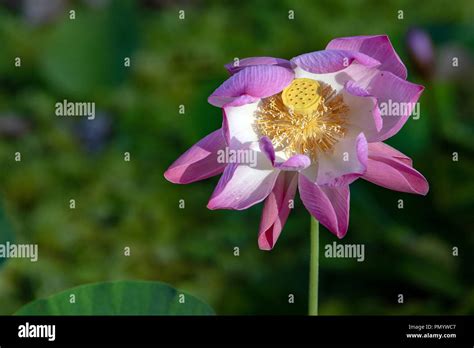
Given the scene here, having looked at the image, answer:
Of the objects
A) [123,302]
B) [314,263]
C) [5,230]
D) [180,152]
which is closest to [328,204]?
[314,263]

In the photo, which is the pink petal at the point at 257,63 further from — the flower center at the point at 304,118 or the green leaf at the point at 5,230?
the green leaf at the point at 5,230

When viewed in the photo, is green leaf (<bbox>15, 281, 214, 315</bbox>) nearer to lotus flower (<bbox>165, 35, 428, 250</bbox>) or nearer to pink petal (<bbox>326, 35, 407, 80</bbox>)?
lotus flower (<bbox>165, 35, 428, 250</bbox>)

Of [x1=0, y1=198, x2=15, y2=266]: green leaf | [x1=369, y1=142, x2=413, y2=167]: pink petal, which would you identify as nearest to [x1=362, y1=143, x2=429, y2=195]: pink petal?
[x1=369, y1=142, x2=413, y2=167]: pink petal

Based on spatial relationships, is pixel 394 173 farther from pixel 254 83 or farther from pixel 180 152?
pixel 180 152

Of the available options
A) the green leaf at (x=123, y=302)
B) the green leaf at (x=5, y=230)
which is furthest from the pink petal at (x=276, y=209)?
the green leaf at (x=5, y=230)

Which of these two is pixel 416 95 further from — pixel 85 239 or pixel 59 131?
pixel 59 131
